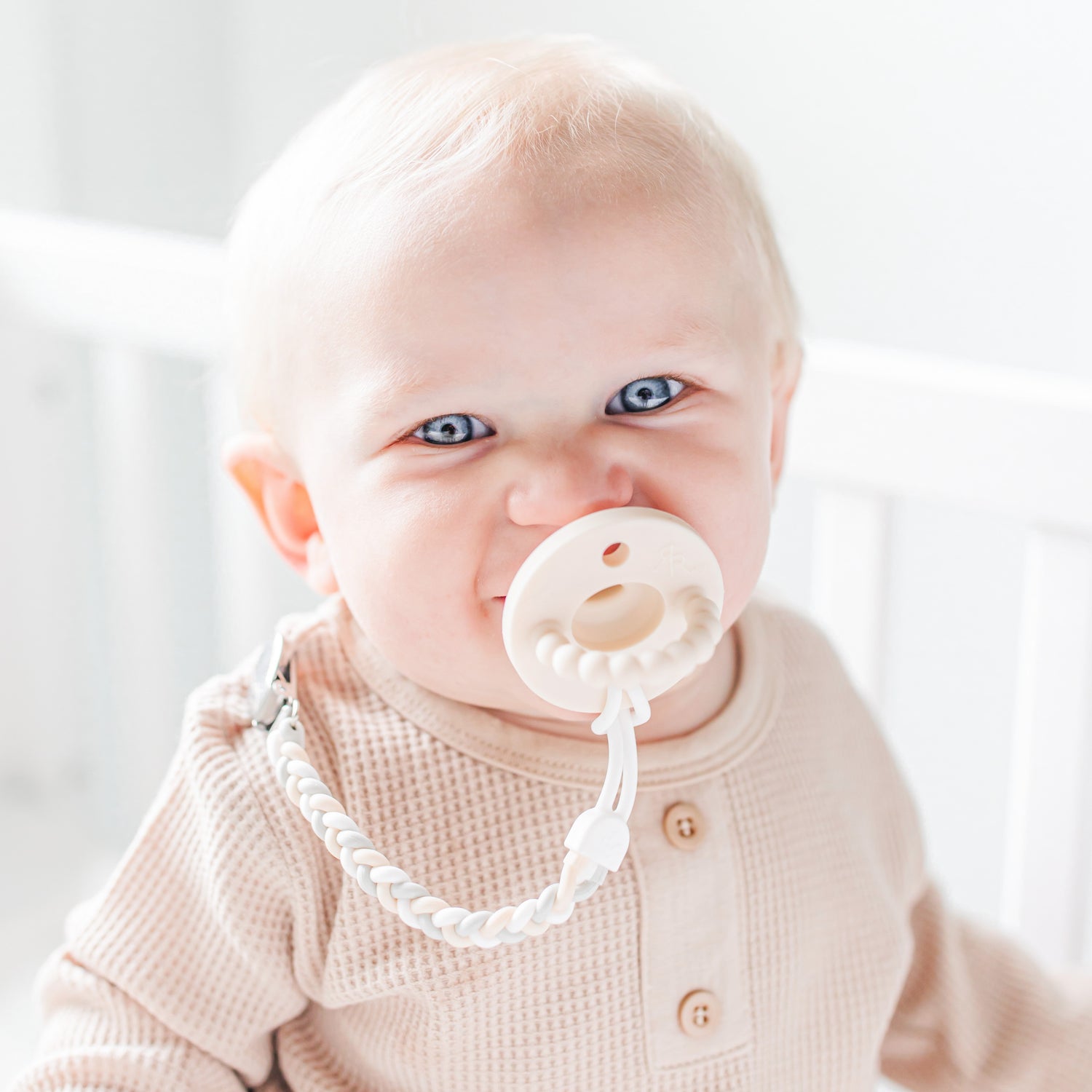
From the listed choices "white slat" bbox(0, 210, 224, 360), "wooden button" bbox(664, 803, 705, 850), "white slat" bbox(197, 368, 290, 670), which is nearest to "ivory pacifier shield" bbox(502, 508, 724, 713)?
"wooden button" bbox(664, 803, 705, 850)

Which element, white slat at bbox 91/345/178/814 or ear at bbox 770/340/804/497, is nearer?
ear at bbox 770/340/804/497

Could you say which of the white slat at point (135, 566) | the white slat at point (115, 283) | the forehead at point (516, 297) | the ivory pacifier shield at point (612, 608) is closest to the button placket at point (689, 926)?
the ivory pacifier shield at point (612, 608)

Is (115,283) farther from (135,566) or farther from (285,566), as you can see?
(285,566)

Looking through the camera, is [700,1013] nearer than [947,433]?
Yes

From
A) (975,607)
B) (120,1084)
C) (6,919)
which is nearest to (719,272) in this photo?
(120,1084)

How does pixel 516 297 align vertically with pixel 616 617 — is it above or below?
above

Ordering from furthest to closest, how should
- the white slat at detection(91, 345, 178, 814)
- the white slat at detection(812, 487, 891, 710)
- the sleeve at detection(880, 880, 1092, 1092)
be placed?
the white slat at detection(91, 345, 178, 814) → the white slat at detection(812, 487, 891, 710) → the sleeve at detection(880, 880, 1092, 1092)

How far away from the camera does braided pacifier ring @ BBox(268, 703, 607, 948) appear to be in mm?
625

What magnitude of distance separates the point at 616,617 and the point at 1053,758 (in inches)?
17.8

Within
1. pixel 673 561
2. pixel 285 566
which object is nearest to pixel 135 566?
pixel 285 566

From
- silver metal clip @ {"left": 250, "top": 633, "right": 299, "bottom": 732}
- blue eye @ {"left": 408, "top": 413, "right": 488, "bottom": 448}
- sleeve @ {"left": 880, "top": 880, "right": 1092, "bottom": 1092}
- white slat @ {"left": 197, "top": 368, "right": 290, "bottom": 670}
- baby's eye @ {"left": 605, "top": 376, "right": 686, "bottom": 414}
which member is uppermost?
baby's eye @ {"left": 605, "top": 376, "right": 686, "bottom": 414}

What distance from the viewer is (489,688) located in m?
0.68

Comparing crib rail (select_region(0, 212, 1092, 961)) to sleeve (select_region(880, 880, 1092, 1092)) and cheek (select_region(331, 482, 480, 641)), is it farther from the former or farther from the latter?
cheek (select_region(331, 482, 480, 641))

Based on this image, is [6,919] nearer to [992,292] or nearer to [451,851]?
[451,851]
